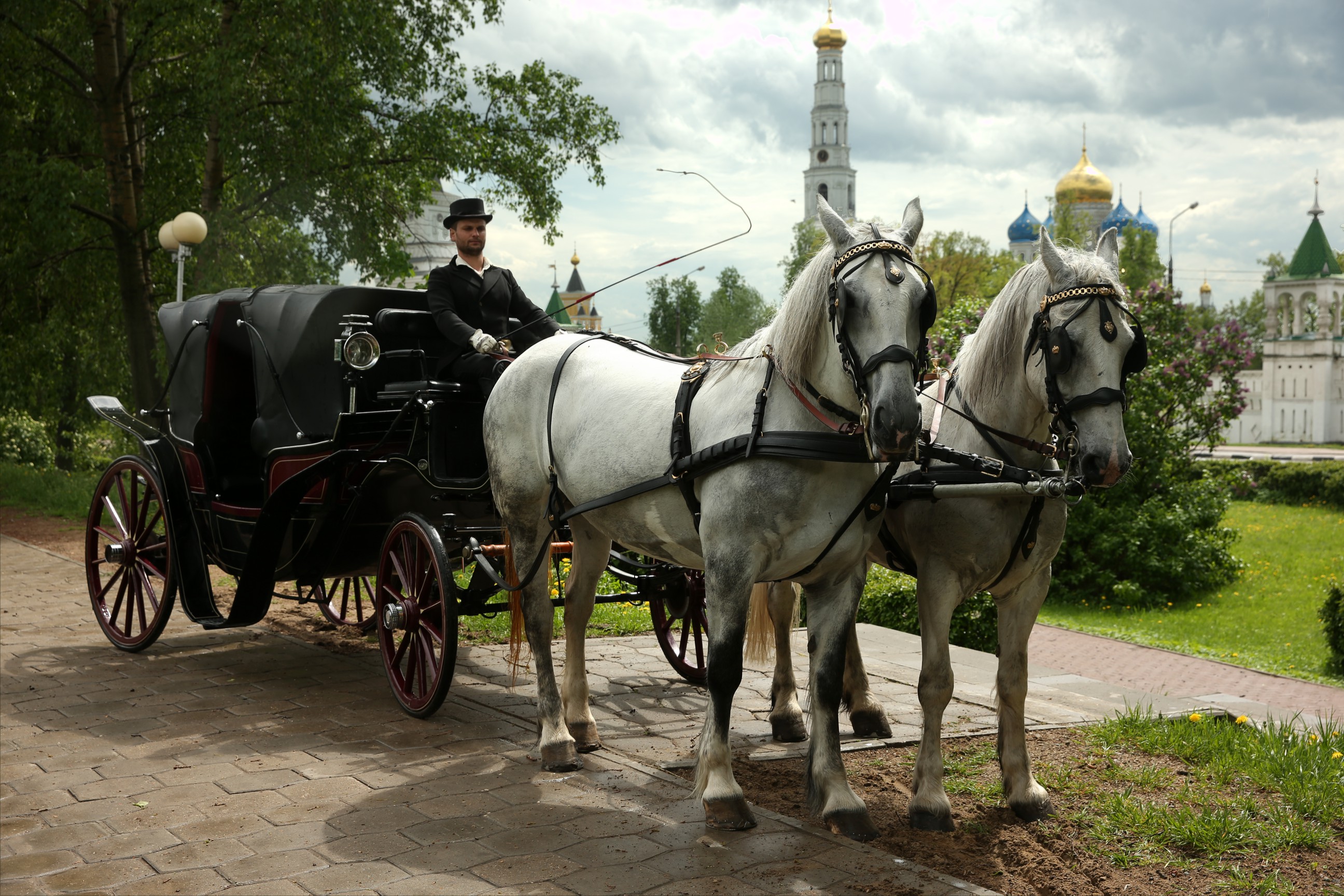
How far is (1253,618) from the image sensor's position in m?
11.6

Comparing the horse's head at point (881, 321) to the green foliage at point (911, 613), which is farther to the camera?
the green foliage at point (911, 613)

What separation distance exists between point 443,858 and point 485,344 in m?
2.65

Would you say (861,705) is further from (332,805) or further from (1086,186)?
(1086,186)

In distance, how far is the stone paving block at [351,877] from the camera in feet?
11.9

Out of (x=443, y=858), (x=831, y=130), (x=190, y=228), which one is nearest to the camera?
(x=443, y=858)

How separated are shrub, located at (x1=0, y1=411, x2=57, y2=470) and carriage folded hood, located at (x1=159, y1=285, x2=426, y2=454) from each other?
2239cm

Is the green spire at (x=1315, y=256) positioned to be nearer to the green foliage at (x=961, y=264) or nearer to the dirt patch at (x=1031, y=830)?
the green foliage at (x=961, y=264)

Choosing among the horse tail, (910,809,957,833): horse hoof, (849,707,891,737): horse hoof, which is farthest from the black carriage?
(910,809,957,833): horse hoof

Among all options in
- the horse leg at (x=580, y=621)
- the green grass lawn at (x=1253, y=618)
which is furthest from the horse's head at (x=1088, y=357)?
the green grass lawn at (x=1253, y=618)

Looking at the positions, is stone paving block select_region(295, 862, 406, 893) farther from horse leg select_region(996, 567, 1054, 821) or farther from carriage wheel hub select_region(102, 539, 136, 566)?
carriage wheel hub select_region(102, 539, 136, 566)

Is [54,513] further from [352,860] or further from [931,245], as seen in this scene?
[931,245]

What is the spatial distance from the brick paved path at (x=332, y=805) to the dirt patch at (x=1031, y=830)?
325 mm

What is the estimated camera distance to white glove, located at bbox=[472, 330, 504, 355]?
5.60 m

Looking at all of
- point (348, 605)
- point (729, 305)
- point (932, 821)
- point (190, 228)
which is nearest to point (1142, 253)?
point (729, 305)
